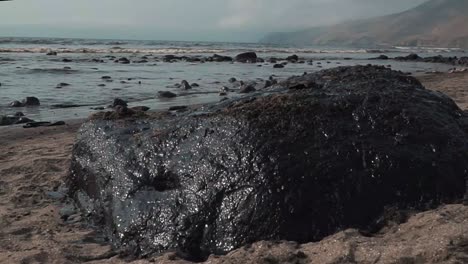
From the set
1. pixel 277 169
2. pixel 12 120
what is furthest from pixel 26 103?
pixel 277 169

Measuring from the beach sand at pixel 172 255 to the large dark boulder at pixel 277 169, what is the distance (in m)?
0.18

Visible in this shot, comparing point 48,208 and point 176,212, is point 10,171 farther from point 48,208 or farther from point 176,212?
point 176,212

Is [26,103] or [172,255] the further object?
[26,103]

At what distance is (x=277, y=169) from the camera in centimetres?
358

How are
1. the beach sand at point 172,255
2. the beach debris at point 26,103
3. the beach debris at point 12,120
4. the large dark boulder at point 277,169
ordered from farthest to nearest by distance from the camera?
the beach debris at point 26,103 < the beach debris at point 12,120 < the large dark boulder at point 277,169 < the beach sand at point 172,255

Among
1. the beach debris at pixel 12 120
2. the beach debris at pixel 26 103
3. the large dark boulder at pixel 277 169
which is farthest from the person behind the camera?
the beach debris at pixel 26 103

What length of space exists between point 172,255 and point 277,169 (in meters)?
0.94

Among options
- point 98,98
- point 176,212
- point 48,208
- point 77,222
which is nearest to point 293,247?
point 176,212

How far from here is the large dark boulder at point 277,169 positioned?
11.5ft

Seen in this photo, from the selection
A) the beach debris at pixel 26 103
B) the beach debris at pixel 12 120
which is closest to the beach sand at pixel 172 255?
the beach debris at pixel 12 120

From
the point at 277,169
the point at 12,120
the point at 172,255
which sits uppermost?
Answer: the point at 277,169

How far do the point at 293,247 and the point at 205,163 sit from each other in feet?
3.01

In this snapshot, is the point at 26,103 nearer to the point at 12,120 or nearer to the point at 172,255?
the point at 12,120

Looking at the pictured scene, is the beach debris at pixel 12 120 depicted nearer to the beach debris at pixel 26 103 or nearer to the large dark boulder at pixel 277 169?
the beach debris at pixel 26 103
